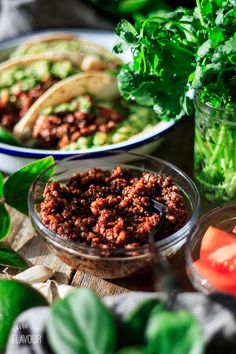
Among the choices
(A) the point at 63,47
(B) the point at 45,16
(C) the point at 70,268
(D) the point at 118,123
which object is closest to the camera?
(C) the point at 70,268

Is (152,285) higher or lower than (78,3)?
lower

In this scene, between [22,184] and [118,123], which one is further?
[118,123]

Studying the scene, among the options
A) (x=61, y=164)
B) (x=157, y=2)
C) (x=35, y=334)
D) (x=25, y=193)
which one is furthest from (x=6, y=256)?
(x=157, y=2)

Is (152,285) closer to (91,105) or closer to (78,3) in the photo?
(91,105)

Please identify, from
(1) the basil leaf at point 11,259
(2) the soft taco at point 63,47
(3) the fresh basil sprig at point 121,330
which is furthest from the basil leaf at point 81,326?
(2) the soft taco at point 63,47

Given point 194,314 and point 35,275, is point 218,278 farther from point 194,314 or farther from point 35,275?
point 35,275

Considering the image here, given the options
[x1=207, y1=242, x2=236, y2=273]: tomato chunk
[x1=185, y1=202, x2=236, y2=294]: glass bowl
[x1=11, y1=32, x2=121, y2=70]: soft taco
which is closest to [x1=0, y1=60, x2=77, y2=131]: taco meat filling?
[x1=11, y1=32, x2=121, y2=70]: soft taco

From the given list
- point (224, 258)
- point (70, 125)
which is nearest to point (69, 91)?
point (70, 125)
